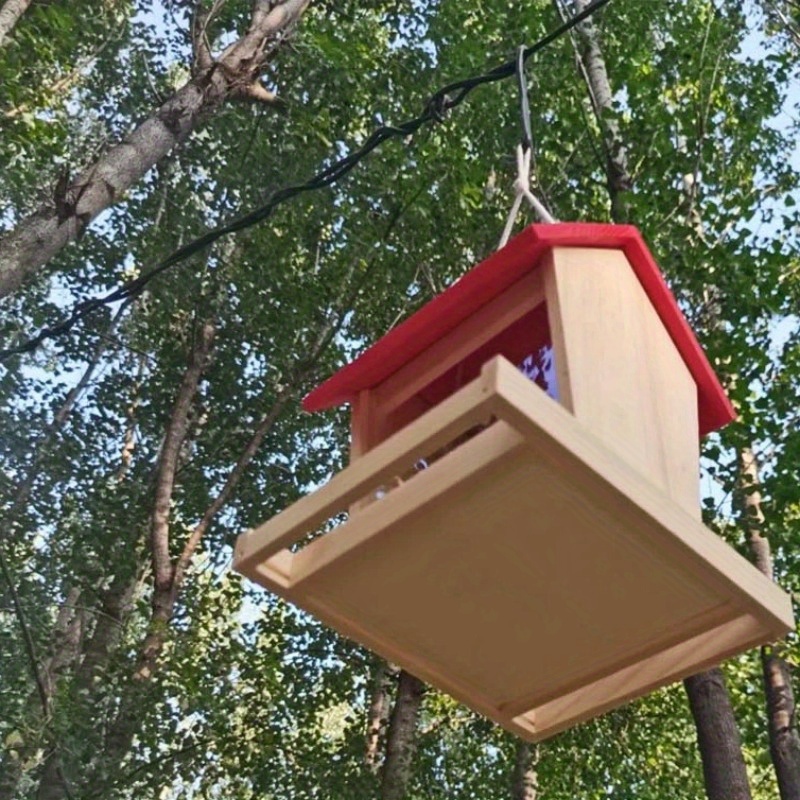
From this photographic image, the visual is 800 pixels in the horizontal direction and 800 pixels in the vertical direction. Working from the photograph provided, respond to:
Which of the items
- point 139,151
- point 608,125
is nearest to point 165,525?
point 139,151

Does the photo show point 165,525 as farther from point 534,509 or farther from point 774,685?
point 534,509

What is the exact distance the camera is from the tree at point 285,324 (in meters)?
5.38

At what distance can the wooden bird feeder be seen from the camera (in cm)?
138

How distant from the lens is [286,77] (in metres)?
7.98

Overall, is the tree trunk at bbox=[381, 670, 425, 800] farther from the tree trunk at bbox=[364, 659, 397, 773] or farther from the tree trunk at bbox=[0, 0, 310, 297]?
the tree trunk at bbox=[0, 0, 310, 297]

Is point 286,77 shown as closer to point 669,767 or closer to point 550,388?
point 669,767

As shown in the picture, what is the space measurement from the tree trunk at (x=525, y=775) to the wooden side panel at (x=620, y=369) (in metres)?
5.51

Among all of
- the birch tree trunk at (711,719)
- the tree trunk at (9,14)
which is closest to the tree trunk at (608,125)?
the birch tree trunk at (711,719)

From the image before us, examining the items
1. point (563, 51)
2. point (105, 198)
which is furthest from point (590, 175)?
point (105, 198)

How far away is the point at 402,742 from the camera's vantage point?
20.2ft

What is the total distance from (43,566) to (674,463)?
6.42m

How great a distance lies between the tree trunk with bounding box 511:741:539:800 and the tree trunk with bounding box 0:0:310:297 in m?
4.38

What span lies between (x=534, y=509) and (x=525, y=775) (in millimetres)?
5918

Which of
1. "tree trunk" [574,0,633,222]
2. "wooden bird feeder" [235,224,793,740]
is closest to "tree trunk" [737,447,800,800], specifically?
"tree trunk" [574,0,633,222]
